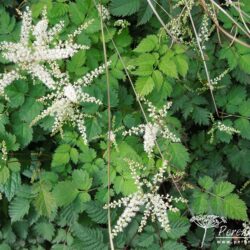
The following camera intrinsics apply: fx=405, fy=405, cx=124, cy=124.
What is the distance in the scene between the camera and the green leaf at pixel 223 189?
2.51m

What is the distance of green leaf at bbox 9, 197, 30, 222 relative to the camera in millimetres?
2570

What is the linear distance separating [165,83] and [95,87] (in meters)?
0.42

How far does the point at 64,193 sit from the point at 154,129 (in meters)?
0.69

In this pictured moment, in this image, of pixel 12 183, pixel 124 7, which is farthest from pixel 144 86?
pixel 12 183

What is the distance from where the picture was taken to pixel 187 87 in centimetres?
262

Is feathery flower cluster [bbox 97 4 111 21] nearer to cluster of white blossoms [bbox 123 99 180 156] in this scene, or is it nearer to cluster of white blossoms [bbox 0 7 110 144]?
cluster of white blossoms [bbox 0 7 110 144]

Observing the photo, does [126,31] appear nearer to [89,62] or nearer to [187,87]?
[89,62]

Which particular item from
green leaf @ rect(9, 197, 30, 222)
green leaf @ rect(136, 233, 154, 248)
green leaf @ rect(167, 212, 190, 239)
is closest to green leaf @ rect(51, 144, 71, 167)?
green leaf @ rect(9, 197, 30, 222)

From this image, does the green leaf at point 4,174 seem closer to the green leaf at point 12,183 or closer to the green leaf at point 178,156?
the green leaf at point 12,183

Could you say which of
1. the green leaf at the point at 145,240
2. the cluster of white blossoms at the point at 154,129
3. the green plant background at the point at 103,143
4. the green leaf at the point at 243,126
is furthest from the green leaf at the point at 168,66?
the green leaf at the point at 145,240

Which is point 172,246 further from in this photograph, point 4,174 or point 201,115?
point 4,174

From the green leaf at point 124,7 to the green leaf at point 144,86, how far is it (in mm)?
474

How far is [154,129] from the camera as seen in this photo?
2262 millimetres

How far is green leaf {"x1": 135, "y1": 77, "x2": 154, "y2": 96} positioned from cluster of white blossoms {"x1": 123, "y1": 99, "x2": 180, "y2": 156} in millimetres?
75
